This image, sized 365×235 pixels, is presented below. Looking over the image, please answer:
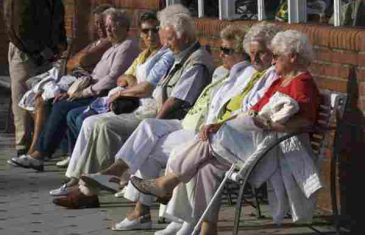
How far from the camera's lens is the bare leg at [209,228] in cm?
777

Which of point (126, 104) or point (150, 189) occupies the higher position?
point (126, 104)

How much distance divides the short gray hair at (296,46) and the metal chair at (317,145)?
243 mm

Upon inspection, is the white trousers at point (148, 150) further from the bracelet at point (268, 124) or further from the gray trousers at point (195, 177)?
the bracelet at point (268, 124)

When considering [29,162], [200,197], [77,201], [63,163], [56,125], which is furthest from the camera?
[63,163]

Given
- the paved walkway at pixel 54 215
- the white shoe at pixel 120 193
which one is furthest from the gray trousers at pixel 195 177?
the white shoe at pixel 120 193

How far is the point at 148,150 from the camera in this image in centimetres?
865

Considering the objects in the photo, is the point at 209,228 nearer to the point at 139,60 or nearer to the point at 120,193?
the point at 120,193

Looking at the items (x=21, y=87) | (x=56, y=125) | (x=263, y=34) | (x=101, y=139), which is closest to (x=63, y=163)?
(x=56, y=125)

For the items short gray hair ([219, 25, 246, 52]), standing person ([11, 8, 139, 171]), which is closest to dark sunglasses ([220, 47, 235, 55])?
short gray hair ([219, 25, 246, 52])

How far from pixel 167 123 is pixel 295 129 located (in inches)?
61.4

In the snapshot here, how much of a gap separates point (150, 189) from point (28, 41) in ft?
13.9

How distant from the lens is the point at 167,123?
8.80 m

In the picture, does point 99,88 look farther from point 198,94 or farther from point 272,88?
point 272,88

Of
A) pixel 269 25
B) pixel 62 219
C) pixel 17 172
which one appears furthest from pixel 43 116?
pixel 269 25
